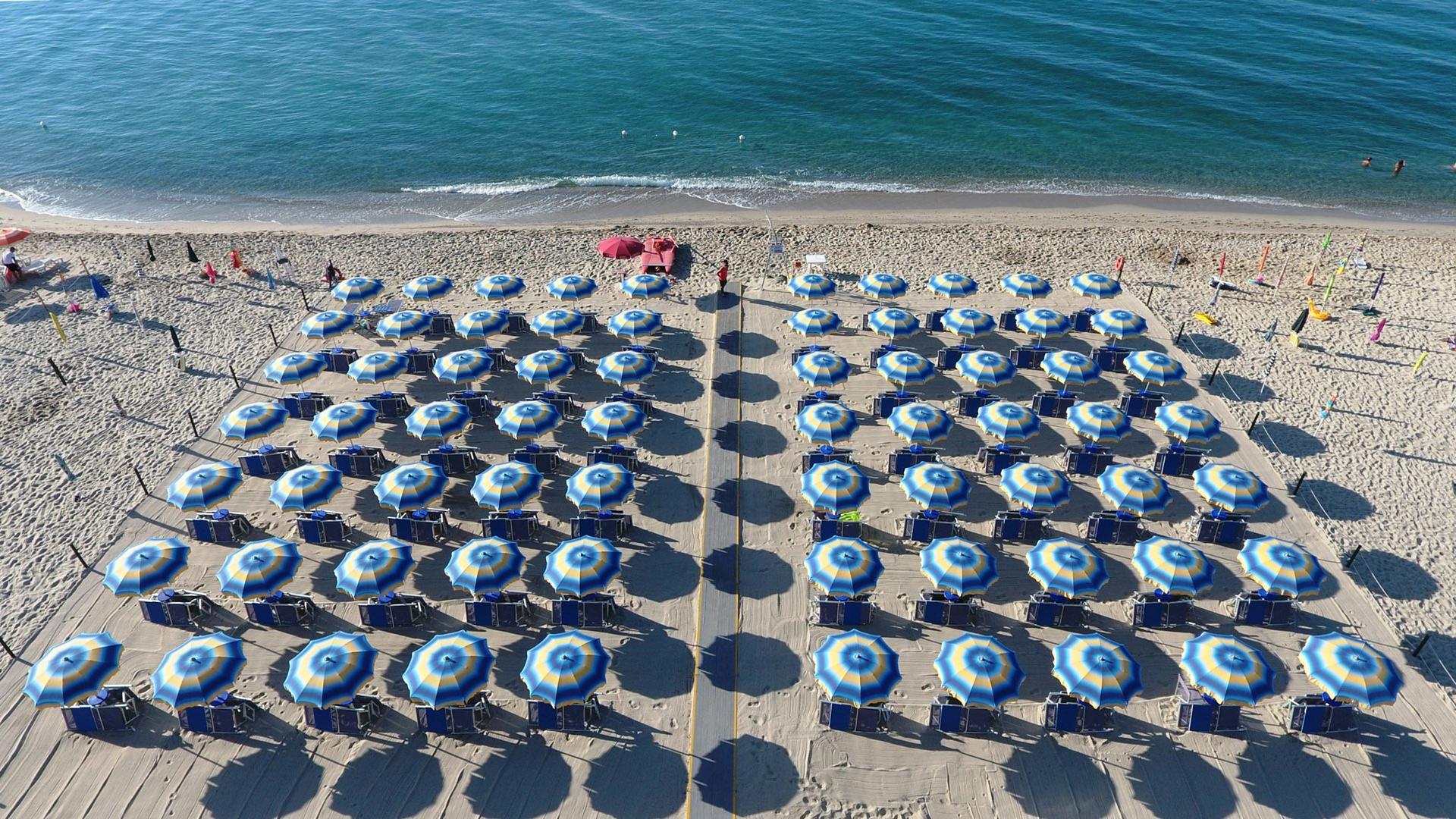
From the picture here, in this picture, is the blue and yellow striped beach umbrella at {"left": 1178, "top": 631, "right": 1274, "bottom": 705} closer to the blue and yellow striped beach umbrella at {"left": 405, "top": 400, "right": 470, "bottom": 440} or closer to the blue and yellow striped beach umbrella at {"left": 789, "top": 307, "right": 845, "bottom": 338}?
the blue and yellow striped beach umbrella at {"left": 789, "top": 307, "right": 845, "bottom": 338}

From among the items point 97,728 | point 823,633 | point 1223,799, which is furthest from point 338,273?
point 1223,799

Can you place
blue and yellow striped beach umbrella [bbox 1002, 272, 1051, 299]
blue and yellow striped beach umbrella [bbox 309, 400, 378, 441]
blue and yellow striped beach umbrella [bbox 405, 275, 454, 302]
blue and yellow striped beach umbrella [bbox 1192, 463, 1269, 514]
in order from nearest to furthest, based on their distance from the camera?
1. blue and yellow striped beach umbrella [bbox 1192, 463, 1269, 514]
2. blue and yellow striped beach umbrella [bbox 309, 400, 378, 441]
3. blue and yellow striped beach umbrella [bbox 405, 275, 454, 302]
4. blue and yellow striped beach umbrella [bbox 1002, 272, 1051, 299]

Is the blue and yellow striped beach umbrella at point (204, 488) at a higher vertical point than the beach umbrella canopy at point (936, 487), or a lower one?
lower

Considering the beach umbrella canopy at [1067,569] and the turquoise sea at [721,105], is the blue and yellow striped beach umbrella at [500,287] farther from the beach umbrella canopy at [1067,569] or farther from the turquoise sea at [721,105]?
the beach umbrella canopy at [1067,569]

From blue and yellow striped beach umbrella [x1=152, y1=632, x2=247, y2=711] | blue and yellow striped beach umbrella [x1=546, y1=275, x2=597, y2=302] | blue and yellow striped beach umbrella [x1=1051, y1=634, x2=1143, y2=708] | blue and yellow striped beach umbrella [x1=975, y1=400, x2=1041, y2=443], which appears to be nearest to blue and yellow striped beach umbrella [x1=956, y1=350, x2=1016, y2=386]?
blue and yellow striped beach umbrella [x1=975, y1=400, x2=1041, y2=443]

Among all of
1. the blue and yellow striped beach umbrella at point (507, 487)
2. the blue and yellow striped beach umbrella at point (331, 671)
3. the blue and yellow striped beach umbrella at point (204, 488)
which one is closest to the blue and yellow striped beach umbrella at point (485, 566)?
the blue and yellow striped beach umbrella at point (507, 487)

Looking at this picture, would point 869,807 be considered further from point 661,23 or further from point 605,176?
point 661,23

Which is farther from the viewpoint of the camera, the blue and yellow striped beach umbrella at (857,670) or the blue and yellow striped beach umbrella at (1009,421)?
the blue and yellow striped beach umbrella at (1009,421)
